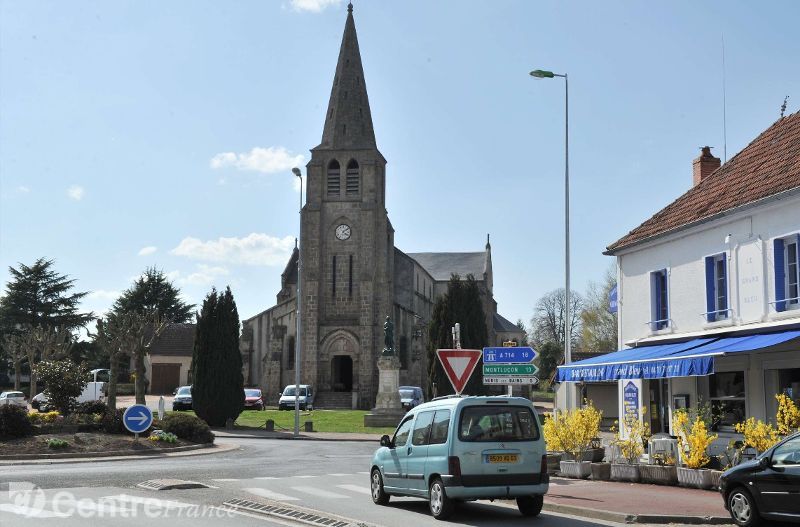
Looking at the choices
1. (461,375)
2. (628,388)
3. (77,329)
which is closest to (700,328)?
(628,388)

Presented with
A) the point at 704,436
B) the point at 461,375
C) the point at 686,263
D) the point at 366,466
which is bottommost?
the point at 366,466

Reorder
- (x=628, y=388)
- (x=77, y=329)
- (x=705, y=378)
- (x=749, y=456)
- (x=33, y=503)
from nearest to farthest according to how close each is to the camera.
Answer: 1. (x=33, y=503)
2. (x=749, y=456)
3. (x=705, y=378)
4. (x=628, y=388)
5. (x=77, y=329)

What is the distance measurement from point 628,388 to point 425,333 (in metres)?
44.6

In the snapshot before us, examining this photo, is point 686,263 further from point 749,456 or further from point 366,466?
point 366,466

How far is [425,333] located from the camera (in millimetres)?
67688

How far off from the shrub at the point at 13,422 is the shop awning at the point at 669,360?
50.1 ft

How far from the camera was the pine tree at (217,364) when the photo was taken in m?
38.5

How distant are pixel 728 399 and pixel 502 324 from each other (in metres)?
78.1

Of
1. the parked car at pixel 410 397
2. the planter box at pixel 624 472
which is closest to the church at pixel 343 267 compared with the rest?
the parked car at pixel 410 397

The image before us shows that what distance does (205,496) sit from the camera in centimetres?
1416

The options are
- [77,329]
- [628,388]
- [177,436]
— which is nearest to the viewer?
[628,388]

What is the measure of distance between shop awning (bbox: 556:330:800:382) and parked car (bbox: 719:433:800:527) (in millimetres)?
4914

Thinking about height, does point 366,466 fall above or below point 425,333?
below

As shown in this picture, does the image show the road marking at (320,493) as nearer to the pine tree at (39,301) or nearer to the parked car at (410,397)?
the parked car at (410,397)
